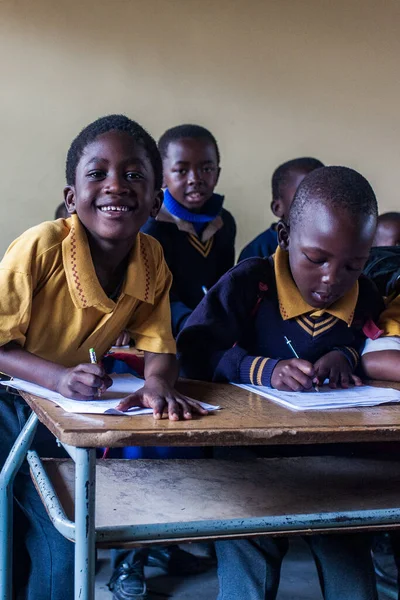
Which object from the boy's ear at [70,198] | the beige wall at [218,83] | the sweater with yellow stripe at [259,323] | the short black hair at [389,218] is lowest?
Answer: the sweater with yellow stripe at [259,323]

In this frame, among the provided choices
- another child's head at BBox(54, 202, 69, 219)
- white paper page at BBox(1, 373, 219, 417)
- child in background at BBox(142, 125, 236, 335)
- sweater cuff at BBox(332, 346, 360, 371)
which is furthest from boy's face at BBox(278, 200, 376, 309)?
another child's head at BBox(54, 202, 69, 219)

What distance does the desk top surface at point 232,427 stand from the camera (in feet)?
3.44

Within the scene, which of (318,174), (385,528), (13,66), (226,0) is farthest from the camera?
(226,0)

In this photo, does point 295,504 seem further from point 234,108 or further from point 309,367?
point 234,108

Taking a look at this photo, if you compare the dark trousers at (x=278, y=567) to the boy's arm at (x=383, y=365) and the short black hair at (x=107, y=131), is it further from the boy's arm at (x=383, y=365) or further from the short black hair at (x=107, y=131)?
the short black hair at (x=107, y=131)

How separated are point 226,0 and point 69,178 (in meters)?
2.30

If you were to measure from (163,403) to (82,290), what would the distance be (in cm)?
39

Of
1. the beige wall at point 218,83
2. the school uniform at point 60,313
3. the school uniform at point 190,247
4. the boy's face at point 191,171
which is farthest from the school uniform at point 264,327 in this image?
the beige wall at point 218,83

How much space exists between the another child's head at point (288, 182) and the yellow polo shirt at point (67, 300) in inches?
59.0

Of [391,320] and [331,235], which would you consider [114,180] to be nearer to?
[331,235]

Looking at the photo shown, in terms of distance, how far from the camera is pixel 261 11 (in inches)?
146

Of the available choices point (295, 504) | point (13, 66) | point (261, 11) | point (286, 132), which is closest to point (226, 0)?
point (261, 11)

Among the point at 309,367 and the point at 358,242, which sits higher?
the point at 358,242

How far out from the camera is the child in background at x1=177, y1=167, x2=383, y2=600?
4.87ft
